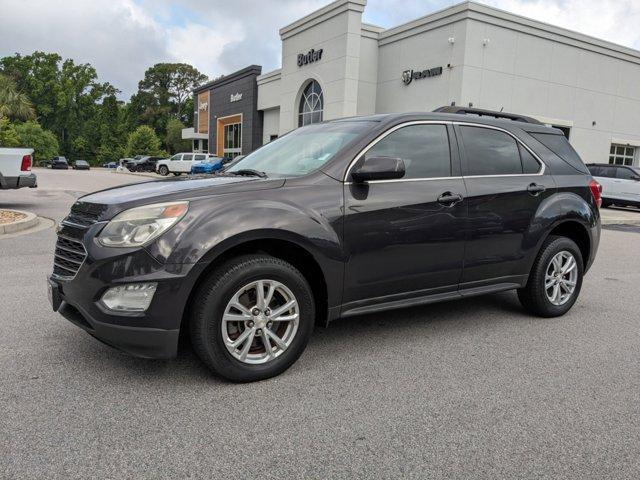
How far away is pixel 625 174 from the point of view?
18828mm

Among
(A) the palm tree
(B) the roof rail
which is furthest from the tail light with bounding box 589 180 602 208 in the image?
(A) the palm tree

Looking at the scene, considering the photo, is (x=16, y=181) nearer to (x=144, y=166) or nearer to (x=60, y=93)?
(x=144, y=166)

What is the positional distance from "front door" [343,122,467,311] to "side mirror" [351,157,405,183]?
101 millimetres

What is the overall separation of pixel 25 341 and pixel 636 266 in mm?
8118

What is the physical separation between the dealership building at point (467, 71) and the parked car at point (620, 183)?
6.01 meters

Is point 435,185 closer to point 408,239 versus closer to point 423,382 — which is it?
point 408,239

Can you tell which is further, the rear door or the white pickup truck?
the white pickup truck

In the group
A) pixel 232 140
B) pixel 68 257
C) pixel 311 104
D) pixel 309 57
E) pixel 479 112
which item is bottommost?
pixel 68 257

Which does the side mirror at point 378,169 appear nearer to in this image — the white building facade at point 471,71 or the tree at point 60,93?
the white building facade at point 471,71

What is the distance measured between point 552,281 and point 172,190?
11.6ft

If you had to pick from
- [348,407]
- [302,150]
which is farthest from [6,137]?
[348,407]

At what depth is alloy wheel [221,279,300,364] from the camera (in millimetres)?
3312

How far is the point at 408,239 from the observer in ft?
12.9

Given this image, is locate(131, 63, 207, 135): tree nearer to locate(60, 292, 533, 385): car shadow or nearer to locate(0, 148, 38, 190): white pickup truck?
locate(0, 148, 38, 190): white pickup truck
